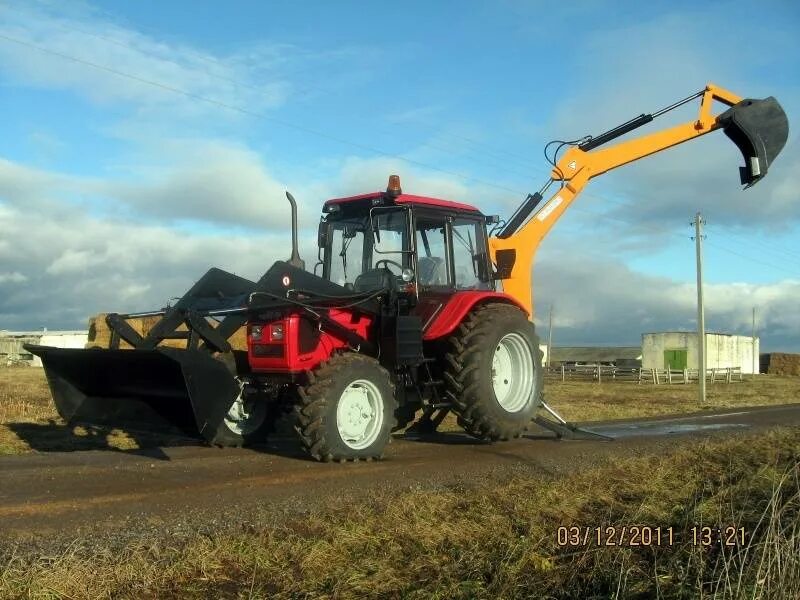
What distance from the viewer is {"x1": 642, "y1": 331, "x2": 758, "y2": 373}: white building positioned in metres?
51.5

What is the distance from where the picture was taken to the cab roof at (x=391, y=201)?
8.87m

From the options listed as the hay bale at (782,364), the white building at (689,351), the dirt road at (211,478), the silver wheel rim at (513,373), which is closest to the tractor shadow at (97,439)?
the dirt road at (211,478)

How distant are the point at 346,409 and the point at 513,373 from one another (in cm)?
263

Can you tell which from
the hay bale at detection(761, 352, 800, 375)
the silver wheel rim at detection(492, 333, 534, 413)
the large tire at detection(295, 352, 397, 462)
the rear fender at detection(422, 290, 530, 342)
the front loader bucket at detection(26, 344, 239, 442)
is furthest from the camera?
the hay bale at detection(761, 352, 800, 375)

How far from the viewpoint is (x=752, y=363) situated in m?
56.4

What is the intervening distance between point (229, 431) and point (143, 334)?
4.55 ft

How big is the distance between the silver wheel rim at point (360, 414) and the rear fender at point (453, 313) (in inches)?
38.8

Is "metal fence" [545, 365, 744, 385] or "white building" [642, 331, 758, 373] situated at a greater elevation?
→ "white building" [642, 331, 758, 373]

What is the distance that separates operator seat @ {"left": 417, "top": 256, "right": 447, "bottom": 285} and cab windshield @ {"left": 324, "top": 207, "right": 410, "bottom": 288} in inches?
8.8

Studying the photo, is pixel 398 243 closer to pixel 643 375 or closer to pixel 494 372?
pixel 494 372

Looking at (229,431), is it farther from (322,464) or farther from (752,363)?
(752,363)

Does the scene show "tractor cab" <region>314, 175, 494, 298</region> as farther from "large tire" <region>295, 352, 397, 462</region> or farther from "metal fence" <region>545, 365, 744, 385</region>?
"metal fence" <region>545, 365, 744, 385</region>

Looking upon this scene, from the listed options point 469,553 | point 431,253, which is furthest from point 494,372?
point 469,553
